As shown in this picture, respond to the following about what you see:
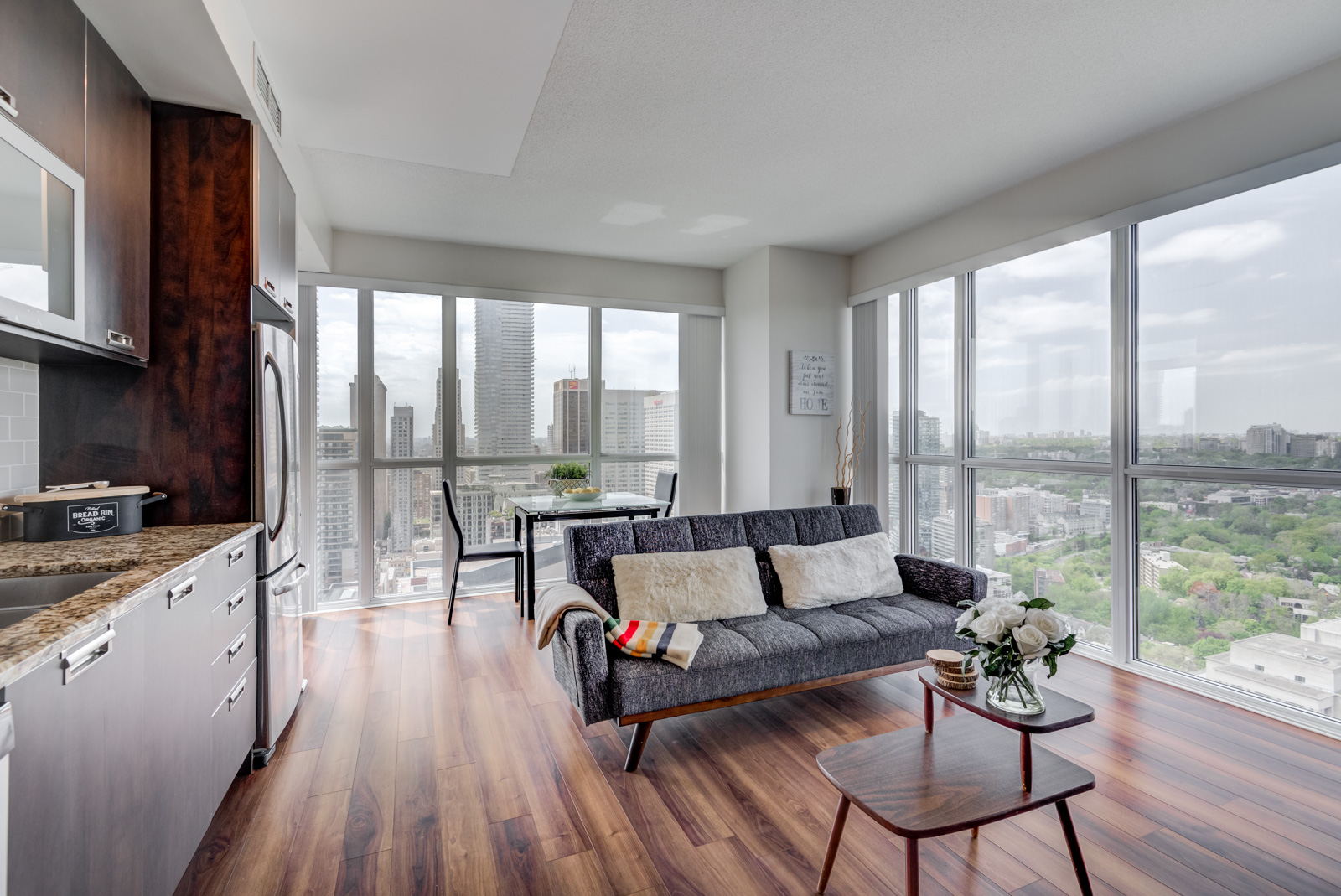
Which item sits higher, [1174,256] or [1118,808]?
[1174,256]

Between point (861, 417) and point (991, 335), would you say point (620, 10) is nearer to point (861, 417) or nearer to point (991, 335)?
point (991, 335)

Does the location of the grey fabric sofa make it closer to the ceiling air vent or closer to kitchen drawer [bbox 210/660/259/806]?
kitchen drawer [bbox 210/660/259/806]

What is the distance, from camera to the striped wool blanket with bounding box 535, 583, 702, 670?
230 cm

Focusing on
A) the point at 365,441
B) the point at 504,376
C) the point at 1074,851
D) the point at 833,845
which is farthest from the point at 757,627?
the point at 365,441

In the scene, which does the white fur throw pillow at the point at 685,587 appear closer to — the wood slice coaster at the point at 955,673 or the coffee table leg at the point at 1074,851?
the wood slice coaster at the point at 955,673

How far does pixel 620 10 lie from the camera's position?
215 cm

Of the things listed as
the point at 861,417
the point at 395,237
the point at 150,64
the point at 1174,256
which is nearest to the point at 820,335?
the point at 861,417

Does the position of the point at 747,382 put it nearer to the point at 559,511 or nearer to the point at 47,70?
the point at 559,511

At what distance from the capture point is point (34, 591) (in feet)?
4.95

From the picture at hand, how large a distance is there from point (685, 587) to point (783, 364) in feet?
8.44

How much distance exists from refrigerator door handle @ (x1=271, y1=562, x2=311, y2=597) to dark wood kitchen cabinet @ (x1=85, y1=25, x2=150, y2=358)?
0.96 meters

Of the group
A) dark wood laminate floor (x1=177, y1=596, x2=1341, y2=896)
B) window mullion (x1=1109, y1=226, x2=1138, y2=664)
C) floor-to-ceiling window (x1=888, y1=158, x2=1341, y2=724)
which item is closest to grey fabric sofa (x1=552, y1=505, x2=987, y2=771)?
dark wood laminate floor (x1=177, y1=596, x2=1341, y2=896)

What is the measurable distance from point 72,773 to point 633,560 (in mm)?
1900

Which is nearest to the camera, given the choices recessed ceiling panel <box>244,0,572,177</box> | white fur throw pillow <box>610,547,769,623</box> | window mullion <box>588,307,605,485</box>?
recessed ceiling panel <box>244,0,572,177</box>
